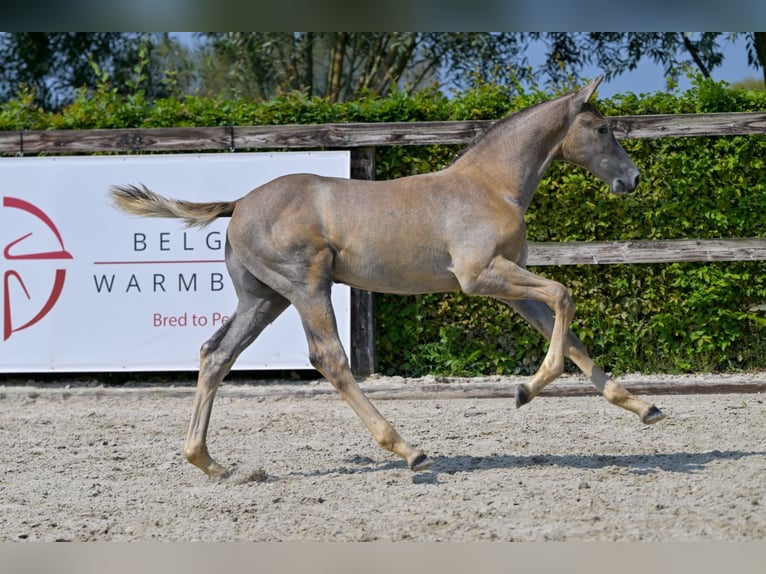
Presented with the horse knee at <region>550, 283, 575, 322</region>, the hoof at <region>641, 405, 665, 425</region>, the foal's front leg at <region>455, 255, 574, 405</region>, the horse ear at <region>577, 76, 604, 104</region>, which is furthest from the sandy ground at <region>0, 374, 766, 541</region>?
the horse ear at <region>577, 76, 604, 104</region>

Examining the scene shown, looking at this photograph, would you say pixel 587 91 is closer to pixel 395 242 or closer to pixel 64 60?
pixel 395 242

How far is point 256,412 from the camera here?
8.02m

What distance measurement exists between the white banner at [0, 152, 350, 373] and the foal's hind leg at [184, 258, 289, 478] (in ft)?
9.80

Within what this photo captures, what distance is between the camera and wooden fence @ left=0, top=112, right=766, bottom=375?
845 cm

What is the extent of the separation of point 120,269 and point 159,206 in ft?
11.2

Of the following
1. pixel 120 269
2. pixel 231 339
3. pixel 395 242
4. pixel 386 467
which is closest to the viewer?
pixel 395 242

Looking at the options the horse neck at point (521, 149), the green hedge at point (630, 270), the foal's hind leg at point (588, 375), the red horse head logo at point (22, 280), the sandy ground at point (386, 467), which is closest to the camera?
the sandy ground at point (386, 467)

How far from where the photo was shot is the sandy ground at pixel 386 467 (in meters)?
4.32

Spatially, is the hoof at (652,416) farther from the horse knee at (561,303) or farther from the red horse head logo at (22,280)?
the red horse head logo at (22,280)

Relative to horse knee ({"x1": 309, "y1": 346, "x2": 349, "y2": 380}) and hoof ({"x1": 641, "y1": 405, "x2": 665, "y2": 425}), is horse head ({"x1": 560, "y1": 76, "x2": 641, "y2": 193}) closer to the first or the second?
hoof ({"x1": 641, "y1": 405, "x2": 665, "y2": 425})

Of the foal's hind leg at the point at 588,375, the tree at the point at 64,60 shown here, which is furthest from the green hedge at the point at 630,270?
the tree at the point at 64,60

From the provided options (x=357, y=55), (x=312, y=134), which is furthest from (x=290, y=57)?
(x=312, y=134)

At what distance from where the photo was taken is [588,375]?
5410 mm

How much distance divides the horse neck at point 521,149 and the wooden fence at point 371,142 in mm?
2760
